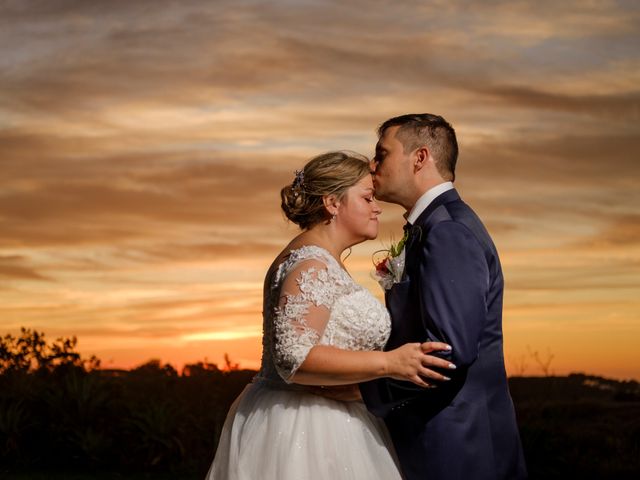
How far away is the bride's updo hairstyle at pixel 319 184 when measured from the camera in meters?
5.95

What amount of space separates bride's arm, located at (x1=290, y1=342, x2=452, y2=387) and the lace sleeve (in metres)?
0.06

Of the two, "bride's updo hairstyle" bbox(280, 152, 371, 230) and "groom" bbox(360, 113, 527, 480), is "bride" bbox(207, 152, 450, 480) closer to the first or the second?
"bride's updo hairstyle" bbox(280, 152, 371, 230)

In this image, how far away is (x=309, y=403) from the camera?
227 inches

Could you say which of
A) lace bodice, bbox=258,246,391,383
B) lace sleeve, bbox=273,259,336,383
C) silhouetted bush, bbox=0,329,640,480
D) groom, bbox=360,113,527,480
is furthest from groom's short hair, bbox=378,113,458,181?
silhouetted bush, bbox=0,329,640,480

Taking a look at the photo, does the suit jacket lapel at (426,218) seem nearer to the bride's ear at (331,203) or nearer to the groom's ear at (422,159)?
the groom's ear at (422,159)

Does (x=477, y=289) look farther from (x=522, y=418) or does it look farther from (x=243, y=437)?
(x=522, y=418)

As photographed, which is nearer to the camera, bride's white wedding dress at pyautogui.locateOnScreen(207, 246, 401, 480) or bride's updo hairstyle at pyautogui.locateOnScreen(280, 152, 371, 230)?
bride's white wedding dress at pyautogui.locateOnScreen(207, 246, 401, 480)

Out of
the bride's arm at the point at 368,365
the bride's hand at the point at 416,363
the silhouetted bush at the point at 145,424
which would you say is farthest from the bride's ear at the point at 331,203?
the silhouetted bush at the point at 145,424

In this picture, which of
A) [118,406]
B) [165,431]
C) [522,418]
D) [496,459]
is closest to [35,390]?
[118,406]

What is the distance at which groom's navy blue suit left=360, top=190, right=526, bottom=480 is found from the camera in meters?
5.07

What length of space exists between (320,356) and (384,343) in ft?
1.63

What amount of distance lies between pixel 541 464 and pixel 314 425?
789 centimetres

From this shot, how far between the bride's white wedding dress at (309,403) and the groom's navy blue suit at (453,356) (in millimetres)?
192

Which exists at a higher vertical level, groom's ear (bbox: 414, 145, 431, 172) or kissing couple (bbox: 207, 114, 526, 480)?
groom's ear (bbox: 414, 145, 431, 172)
